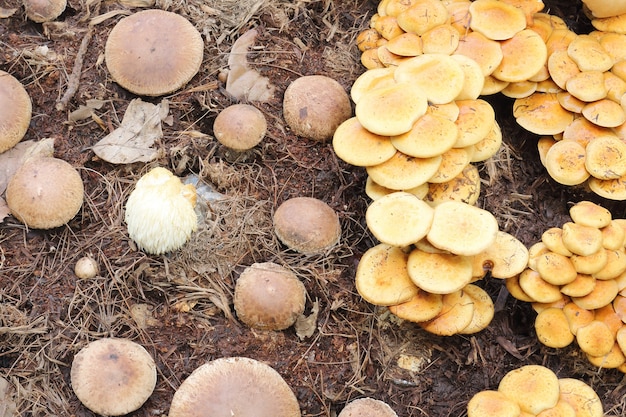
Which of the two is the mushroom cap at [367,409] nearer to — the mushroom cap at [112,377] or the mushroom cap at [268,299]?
the mushroom cap at [268,299]

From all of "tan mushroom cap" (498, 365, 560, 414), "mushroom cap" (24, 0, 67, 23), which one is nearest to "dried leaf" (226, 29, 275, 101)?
"mushroom cap" (24, 0, 67, 23)

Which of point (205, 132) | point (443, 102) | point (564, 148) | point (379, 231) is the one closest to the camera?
point (379, 231)

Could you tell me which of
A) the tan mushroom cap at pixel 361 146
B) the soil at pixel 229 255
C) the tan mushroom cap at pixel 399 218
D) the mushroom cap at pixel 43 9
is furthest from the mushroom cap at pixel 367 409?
the mushroom cap at pixel 43 9

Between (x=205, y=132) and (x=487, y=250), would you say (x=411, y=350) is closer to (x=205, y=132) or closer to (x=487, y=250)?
(x=487, y=250)

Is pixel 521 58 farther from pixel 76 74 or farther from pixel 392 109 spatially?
pixel 76 74

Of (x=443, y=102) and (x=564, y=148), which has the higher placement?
(x=443, y=102)

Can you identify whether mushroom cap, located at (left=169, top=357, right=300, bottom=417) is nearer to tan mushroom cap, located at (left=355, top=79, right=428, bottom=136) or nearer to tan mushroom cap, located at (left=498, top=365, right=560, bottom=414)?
tan mushroom cap, located at (left=498, top=365, right=560, bottom=414)

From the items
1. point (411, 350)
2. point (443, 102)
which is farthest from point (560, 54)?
point (411, 350)
